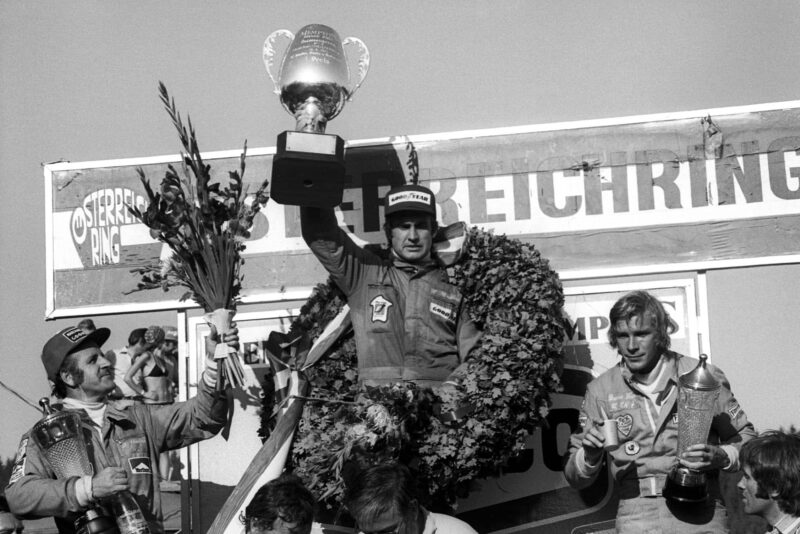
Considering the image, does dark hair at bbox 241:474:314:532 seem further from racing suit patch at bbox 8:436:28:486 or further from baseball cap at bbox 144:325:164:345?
baseball cap at bbox 144:325:164:345

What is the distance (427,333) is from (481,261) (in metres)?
0.57

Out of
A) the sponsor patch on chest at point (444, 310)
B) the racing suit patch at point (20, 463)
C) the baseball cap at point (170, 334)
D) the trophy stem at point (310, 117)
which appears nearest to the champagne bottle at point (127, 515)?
the racing suit patch at point (20, 463)

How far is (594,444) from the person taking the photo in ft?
17.6

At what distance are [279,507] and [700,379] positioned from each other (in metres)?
2.04

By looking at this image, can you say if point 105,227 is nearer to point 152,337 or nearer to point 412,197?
point 152,337

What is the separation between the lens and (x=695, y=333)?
7.45 metres

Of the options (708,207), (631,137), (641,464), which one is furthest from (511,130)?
(641,464)

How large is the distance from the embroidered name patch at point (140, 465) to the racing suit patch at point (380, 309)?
1582 mm

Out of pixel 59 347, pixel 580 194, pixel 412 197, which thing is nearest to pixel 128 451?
pixel 59 347

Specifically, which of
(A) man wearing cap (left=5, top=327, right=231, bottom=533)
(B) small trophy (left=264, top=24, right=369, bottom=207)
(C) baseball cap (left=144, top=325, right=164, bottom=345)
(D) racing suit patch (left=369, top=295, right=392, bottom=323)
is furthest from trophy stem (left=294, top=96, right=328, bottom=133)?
(C) baseball cap (left=144, top=325, right=164, bottom=345)

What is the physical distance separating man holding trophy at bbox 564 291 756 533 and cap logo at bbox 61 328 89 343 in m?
2.61

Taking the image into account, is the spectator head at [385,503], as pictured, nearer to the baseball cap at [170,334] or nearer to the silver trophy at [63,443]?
the silver trophy at [63,443]

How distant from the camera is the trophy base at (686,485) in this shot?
5230 millimetres

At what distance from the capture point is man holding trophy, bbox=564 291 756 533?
17.3ft
